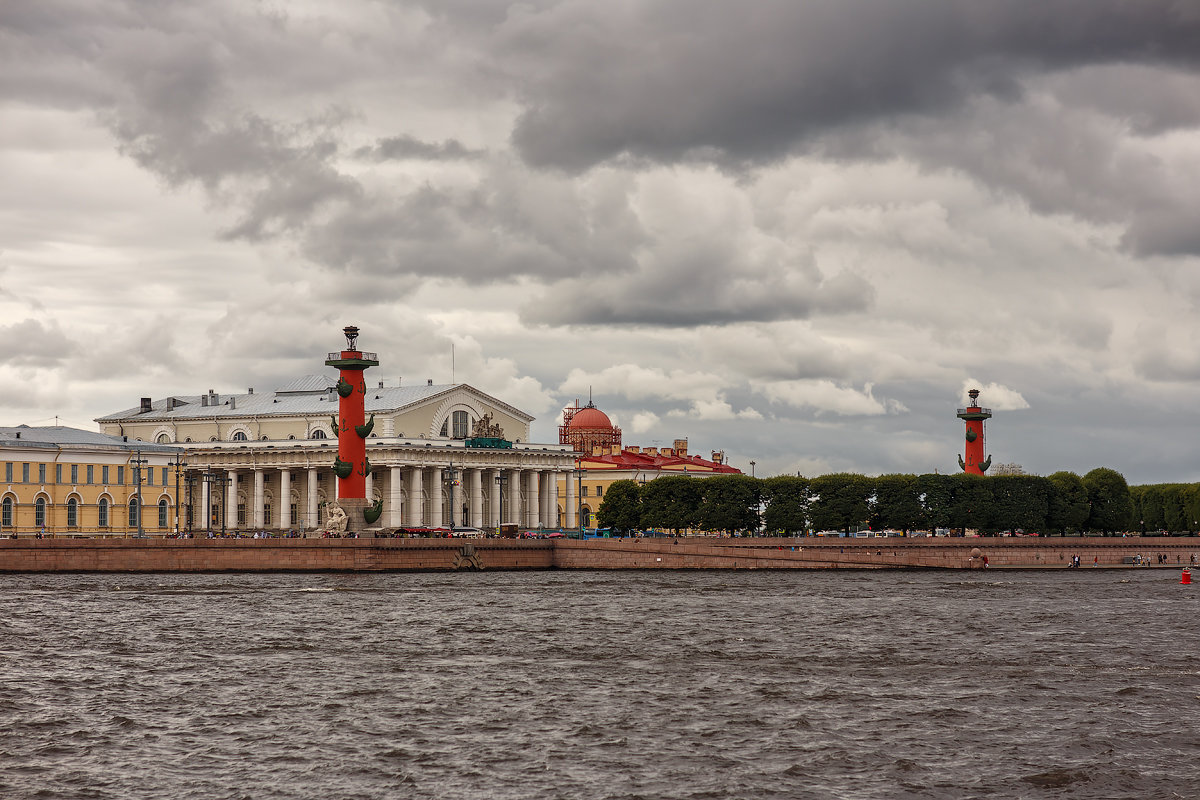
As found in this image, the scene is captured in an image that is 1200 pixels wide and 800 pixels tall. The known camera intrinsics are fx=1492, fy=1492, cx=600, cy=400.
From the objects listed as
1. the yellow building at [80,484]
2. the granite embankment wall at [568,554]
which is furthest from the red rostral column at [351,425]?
the yellow building at [80,484]

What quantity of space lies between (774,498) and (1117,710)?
60.1 meters

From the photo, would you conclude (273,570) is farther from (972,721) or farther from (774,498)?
(972,721)

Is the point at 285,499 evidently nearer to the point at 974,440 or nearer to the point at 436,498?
the point at 436,498

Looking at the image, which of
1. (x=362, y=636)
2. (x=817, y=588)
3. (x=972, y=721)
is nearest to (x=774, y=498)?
(x=817, y=588)

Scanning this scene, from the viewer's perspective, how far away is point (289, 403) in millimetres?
109062

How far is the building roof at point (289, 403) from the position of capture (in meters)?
105

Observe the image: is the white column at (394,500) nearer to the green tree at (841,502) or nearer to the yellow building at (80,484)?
the yellow building at (80,484)

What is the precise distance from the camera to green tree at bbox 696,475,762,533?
285 feet

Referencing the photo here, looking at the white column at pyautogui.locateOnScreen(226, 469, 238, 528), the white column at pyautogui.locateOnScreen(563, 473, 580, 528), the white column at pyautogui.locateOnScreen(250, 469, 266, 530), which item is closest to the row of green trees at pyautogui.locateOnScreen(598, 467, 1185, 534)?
the white column at pyautogui.locateOnScreen(563, 473, 580, 528)

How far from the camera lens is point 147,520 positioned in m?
92.5

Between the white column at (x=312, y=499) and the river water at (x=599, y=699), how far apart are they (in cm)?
5083

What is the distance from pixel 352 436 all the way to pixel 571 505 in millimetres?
45379

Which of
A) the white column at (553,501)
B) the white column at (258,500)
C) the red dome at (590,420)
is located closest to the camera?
the white column at (258,500)

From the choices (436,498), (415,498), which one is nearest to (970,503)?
(436,498)
